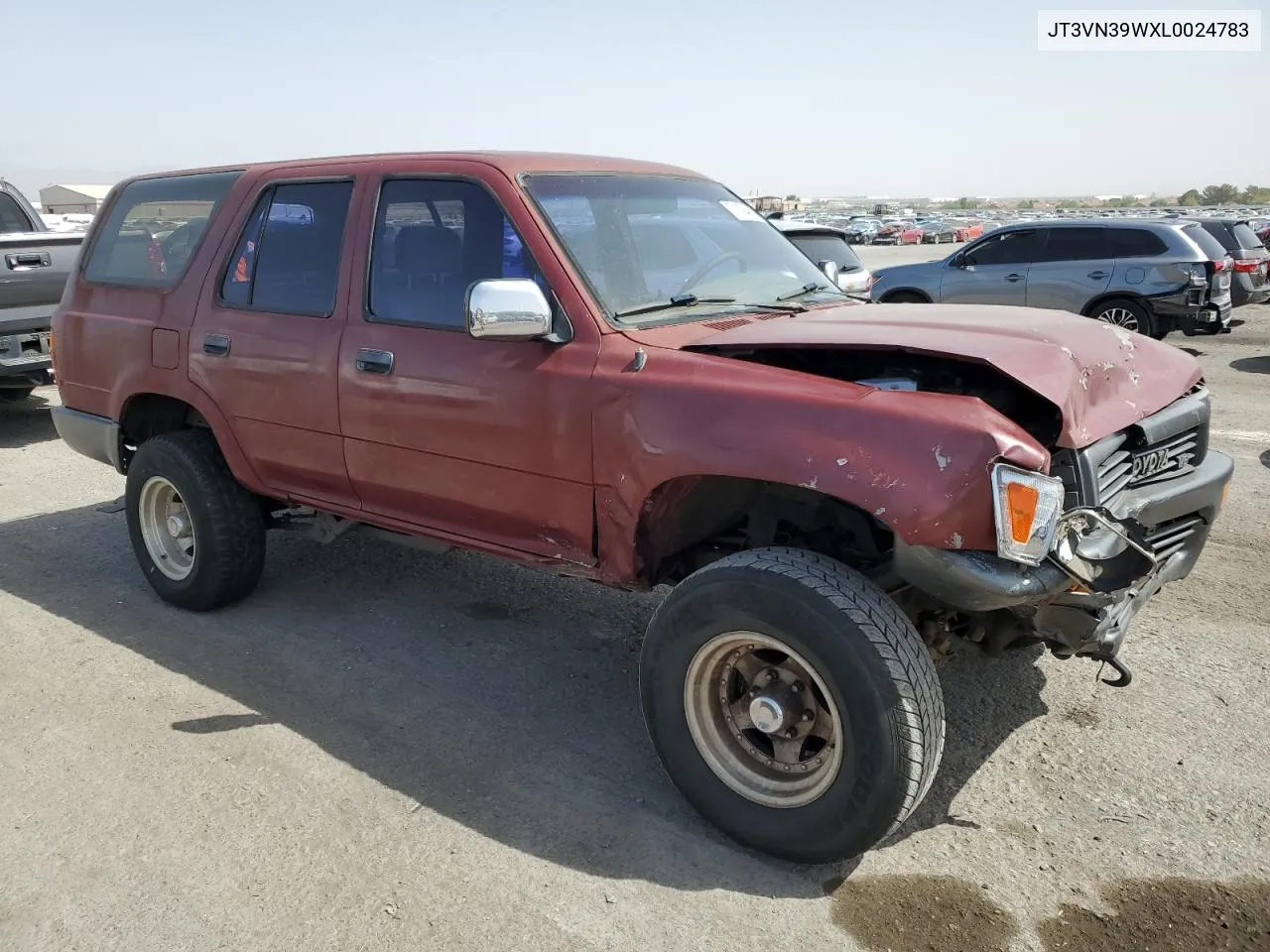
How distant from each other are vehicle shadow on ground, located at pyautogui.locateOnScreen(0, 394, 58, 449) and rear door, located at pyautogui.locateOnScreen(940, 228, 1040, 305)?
34.0 feet

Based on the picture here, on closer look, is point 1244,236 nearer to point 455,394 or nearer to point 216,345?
point 455,394

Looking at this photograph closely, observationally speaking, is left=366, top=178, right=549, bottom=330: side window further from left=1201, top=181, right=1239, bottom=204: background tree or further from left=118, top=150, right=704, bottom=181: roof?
left=1201, top=181, right=1239, bottom=204: background tree

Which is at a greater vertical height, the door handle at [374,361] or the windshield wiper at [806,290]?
the windshield wiper at [806,290]

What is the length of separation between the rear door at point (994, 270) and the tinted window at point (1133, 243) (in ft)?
3.00

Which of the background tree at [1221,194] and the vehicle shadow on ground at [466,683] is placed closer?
the vehicle shadow on ground at [466,683]

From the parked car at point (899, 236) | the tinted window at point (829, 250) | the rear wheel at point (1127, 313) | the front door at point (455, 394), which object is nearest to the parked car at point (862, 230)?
the parked car at point (899, 236)

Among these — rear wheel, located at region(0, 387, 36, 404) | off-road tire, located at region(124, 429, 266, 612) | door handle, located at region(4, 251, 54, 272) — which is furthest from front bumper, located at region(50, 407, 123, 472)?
rear wheel, located at region(0, 387, 36, 404)

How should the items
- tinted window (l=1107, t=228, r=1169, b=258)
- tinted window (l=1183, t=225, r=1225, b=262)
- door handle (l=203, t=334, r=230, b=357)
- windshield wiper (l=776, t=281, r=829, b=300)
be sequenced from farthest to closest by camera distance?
tinted window (l=1107, t=228, r=1169, b=258) < tinted window (l=1183, t=225, r=1225, b=262) < door handle (l=203, t=334, r=230, b=357) < windshield wiper (l=776, t=281, r=829, b=300)

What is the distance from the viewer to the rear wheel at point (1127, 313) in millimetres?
12258

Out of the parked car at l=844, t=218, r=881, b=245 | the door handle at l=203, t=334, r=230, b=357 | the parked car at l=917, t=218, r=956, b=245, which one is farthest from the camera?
the parked car at l=917, t=218, r=956, b=245

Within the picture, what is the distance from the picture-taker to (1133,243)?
488 inches

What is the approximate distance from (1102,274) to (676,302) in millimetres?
10556

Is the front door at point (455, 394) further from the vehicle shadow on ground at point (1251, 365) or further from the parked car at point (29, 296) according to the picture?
the vehicle shadow on ground at point (1251, 365)

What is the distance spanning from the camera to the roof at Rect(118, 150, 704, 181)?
12.3ft
